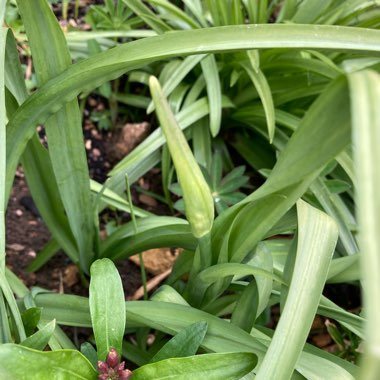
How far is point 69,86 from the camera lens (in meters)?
0.90

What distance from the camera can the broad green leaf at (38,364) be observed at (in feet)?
2.21

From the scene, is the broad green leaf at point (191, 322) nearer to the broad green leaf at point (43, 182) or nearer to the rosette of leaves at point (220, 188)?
the broad green leaf at point (43, 182)

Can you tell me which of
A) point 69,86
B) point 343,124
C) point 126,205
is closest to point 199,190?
point 343,124

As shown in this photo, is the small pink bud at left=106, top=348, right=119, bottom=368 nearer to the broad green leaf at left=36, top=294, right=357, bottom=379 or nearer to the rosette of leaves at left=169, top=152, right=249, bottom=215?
the broad green leaf at left=36, top=294, right=357, bottom=379

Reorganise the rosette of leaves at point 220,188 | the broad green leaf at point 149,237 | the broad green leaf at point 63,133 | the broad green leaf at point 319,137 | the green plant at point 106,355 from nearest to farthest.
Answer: the broad green leaf at point 319,137
the green plant at point 106,355
the broad green leaf at point 63,133
the broad green leaf at point 149,237
the rosette of leaves at point 220,188

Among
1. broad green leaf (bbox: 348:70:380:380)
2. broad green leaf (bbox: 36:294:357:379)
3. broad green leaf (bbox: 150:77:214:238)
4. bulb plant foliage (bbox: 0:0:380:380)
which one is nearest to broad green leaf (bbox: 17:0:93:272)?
bulb plant foliage (bbox: 0:0:380:380)

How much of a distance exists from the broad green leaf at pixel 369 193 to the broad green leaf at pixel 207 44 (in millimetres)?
322

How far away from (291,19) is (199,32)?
692 mm

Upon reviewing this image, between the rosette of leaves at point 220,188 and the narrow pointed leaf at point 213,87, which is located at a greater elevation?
the narrow pointed leaf at point 213,87

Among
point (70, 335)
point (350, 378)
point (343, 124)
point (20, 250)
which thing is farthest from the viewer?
point (20, 250)

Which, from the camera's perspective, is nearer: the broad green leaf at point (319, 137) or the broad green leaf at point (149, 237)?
the broad green leaf at point (319, 137)

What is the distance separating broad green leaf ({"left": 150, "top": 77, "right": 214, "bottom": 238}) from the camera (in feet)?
2.03

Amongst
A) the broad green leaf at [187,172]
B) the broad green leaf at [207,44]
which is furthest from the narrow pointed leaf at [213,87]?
the broad green leaf at [187,172]

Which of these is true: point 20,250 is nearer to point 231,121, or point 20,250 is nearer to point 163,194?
point 163,194
